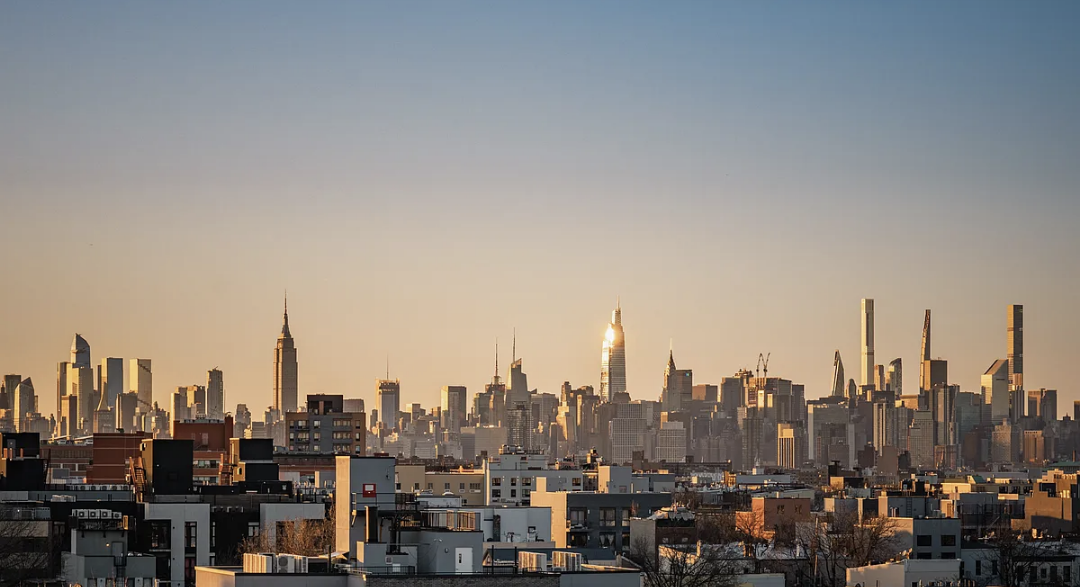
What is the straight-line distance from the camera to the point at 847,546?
108250mm

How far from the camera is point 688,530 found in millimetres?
126000

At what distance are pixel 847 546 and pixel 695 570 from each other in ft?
105

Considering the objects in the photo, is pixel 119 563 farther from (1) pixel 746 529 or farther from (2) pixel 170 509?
(1) pixel 746 529

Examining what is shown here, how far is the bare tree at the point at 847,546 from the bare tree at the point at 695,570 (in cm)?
424

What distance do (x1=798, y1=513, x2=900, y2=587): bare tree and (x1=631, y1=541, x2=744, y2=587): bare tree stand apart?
4.24m

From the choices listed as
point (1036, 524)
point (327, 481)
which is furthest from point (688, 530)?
point (1036, 524)

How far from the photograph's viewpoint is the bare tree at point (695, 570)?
66188mm

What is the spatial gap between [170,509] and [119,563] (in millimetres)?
15211

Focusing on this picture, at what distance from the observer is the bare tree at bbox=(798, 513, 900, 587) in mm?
96875

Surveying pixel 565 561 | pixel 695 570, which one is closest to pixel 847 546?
pixel 695 570

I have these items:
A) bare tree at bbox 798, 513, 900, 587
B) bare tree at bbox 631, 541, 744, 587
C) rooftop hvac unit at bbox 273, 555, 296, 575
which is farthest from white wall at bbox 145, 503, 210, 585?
rooftop hvac unit at bbox 273, 555, 296, 575

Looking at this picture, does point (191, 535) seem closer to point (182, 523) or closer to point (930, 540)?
point (182, 523)

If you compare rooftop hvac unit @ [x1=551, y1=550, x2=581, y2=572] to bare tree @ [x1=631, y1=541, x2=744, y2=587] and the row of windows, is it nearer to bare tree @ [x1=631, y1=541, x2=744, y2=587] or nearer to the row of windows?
bare tree @ [x1=631, y1=541, x2=744, y2=587]

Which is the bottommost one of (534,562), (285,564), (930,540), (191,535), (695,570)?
(930,540)
